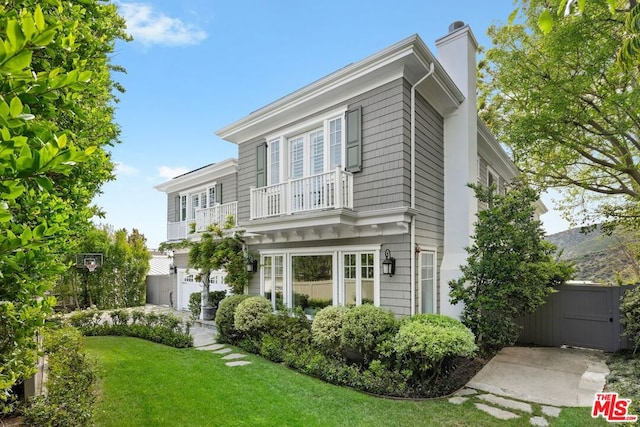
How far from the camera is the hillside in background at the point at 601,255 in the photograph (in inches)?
572

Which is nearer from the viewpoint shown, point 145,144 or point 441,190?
point 441,190

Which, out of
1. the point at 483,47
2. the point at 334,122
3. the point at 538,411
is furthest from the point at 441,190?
the point at 483,47

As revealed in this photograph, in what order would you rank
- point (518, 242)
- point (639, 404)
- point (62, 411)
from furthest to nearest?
point (518, 242) < point (639, 404) < point (62, 411)

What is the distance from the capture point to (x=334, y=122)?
341 inches

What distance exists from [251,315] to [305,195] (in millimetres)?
3183

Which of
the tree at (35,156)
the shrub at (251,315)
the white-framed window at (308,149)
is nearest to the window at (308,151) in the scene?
the white-framed window at (308,149)

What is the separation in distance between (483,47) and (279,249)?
13067 millimetres

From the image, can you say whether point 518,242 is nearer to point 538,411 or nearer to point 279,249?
point 538,411

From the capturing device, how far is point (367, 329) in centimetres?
650

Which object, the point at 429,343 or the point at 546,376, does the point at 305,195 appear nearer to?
the point at 429,343

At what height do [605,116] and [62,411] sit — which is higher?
[605,116]

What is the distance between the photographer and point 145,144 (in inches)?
402

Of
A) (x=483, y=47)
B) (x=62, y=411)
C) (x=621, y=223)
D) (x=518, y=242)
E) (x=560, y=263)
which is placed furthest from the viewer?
(x=483, y=47)

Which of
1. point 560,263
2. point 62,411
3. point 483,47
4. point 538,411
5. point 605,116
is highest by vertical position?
point 483,47
